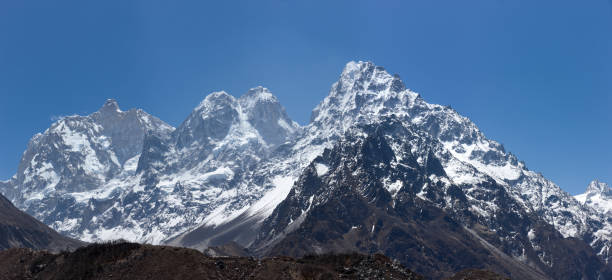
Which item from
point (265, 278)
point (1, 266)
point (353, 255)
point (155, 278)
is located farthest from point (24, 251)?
point (353, 255)

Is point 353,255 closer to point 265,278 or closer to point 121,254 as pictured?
point 265,278

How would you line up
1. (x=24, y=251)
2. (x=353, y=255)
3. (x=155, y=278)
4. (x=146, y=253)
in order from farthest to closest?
(x=24, y=251)
(x=353, y=255)
(x=146, y=253)
(x=155, y=278)

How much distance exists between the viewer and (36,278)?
138 meters

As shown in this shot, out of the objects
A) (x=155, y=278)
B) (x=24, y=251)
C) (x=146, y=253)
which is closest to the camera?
(x=155, y=278)

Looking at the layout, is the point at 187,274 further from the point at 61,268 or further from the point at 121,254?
the point at 61,268

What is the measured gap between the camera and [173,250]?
5153 inches

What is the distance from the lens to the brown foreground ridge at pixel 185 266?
4911 inches

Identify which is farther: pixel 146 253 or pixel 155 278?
pixel 146 253

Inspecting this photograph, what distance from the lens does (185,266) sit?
125 metres

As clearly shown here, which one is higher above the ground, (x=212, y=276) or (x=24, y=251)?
(x=24, y=251)

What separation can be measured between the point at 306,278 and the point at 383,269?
1711cm

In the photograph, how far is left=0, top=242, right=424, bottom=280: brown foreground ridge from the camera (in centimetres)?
12475

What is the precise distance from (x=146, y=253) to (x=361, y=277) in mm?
41640

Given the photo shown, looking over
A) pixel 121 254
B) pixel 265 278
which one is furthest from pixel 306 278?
pixel 121 254
